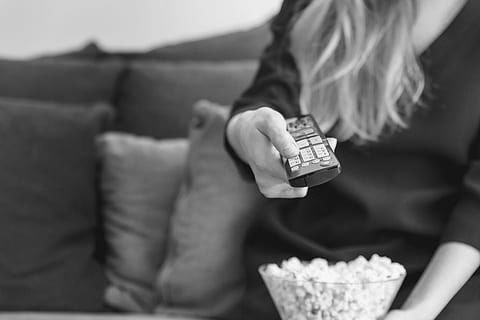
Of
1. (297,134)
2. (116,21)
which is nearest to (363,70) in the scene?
(297,134)

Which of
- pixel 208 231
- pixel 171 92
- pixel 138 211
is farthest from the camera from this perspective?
pixel 171 92

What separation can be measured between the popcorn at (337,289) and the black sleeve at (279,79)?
26 centimetres

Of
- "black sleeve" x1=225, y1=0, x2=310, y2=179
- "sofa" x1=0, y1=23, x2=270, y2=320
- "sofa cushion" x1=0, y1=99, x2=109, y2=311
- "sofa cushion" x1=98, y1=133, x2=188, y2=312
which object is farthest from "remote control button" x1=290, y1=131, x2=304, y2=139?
"sofa cushion" x1=0, y1=99, x2=109, y2=311

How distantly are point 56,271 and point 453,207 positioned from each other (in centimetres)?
80

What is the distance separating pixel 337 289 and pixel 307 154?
158mm

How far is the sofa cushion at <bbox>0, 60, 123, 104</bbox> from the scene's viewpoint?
174 centimetres

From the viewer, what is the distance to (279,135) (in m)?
0.78

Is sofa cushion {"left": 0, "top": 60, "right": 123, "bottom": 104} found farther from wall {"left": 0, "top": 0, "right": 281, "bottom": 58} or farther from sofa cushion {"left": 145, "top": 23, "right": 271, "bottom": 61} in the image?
wall {"left": 0, "top": 0, "right": 281, "bottom": 58}

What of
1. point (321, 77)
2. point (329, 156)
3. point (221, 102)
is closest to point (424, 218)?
point (321, 77)

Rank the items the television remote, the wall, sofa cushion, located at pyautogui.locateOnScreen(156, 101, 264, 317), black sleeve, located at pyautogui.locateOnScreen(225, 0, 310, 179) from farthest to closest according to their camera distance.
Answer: the wall, sofa cushion, located at pyautogui.locateOnScreen(156, 101, 264, 317), black sleeve, located at pyautogui.locateOnScreen(225, 0, 310, 179), the television remote

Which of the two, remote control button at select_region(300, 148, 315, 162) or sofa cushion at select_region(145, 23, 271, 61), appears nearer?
remote control button at select_region(300, 148, 315, 162)

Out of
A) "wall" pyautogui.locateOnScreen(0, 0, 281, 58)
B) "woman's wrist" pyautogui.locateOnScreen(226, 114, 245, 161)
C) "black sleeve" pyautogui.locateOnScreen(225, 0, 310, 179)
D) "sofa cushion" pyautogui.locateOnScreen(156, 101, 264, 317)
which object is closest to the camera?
"woman's wrist" pyautogui.locateOnScreen(226, 114, 245, 161)

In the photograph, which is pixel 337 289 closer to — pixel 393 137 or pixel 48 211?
pixel 393 137

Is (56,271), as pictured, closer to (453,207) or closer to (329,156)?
Answer: (453,207)
